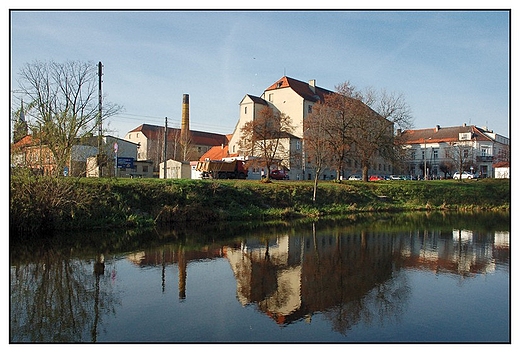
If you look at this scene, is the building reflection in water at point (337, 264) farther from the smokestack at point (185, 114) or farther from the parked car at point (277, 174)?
the smokestack at point (185, 114)

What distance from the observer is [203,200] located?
28938 mm

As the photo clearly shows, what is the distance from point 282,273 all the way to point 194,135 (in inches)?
3252

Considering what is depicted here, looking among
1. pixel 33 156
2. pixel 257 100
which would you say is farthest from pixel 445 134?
pixel 33 156

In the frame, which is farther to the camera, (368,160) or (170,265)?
(368,160)

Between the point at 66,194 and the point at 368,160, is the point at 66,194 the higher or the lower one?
the lower one

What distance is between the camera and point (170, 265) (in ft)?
48.3

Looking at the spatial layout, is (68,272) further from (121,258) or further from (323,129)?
(323,129)

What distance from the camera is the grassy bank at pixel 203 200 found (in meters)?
20.8

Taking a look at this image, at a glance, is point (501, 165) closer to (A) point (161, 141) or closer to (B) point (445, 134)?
(B) point (445, 134)

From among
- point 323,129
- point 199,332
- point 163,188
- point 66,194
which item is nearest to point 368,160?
point 323,129

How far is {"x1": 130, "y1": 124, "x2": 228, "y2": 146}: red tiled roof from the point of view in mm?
86875

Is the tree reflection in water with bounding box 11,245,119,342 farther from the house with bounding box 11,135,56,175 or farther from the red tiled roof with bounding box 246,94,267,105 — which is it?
the red tiled roof with bounding box 246,94,267,105

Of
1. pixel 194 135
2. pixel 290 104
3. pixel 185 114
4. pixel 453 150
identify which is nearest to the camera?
pixel 290 104

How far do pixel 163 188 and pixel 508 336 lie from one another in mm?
22782
